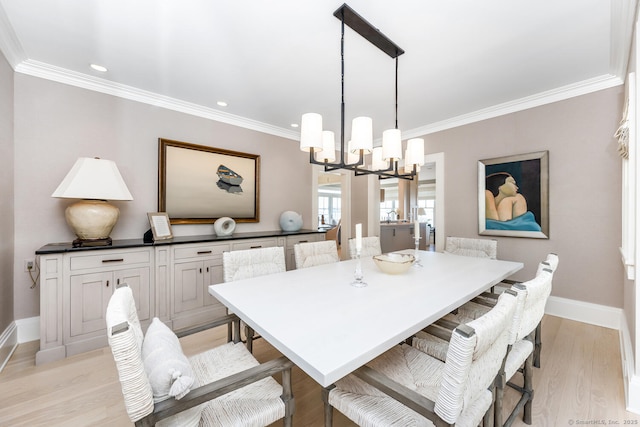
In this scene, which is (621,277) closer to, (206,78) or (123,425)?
(123,425)

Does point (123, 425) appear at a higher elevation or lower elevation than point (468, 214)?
lower

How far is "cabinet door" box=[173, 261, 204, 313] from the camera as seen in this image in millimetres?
2686

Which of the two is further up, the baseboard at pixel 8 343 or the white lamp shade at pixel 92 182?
the white lamp shade at pixel 92 182

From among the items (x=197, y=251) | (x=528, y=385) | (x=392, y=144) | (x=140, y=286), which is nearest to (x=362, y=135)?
(x=392, y=144)

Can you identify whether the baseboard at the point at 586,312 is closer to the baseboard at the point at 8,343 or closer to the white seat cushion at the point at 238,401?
the white seat cushion at the point at 238,401

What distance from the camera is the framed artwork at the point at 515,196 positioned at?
302cm

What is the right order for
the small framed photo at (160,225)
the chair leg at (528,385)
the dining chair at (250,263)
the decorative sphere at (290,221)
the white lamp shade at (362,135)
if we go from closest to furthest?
the chair leg at (528,385)
the white lamp shade at (362,135)
the dining chair at (250,263)
the small framed photo at (160,225)
the decorative sphere at (290,221)

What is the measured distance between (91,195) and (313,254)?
2007mm

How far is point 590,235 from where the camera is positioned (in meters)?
2.74

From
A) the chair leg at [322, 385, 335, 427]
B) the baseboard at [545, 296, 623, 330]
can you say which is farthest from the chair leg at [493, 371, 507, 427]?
the baseboard at [545, 296, 623, 330]

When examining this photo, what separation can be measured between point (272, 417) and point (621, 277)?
351 centimetres

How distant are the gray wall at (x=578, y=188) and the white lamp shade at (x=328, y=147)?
248 cm

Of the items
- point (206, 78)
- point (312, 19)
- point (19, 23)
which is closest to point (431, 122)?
Answer: point (312, 19)

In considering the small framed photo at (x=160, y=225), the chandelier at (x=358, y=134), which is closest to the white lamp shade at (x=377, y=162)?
the chandelier at (x=358, y=134)
